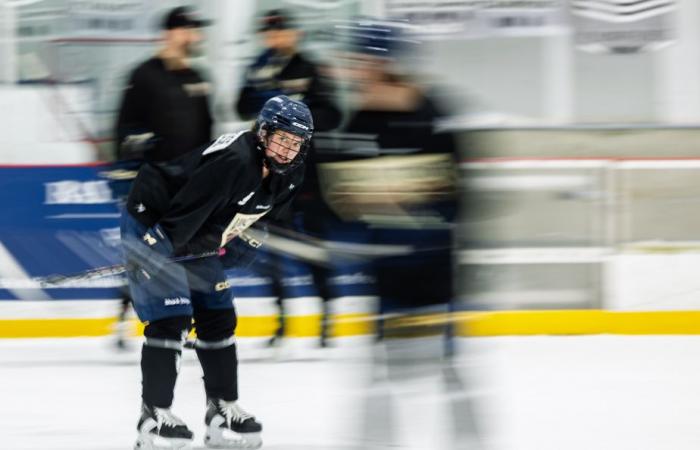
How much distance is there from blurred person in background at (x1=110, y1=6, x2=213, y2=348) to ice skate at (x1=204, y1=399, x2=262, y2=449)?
156cm

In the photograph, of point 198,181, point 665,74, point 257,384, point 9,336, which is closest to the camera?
point 198,181

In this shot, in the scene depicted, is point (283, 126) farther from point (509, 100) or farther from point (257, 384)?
point (509, 100)

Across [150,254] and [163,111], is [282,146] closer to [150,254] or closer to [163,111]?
[150,254]

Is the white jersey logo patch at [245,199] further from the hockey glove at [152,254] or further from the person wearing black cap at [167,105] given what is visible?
the person wearing black cap at [167,105]

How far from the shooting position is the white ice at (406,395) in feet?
11.2

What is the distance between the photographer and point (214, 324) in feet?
13.1

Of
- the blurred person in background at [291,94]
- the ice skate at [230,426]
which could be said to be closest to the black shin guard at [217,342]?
the ice skate at [230,426]

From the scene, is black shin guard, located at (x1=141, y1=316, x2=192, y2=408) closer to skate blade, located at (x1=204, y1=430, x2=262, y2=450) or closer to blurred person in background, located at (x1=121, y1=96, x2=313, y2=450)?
blurred person in background, located at (x1=121, y1=96, x2=313, y2=450)

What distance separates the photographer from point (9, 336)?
251 inches

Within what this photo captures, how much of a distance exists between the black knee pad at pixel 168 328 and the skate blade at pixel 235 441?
1.42 feet

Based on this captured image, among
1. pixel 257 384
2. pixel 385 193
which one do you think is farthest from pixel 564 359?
pixel 385 193

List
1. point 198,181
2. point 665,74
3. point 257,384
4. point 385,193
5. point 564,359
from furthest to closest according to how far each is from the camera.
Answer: point 665,74
point 564,359
point 257,384
point 198,181
point 385,193

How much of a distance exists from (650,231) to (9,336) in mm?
2875

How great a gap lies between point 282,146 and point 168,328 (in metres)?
0.58
